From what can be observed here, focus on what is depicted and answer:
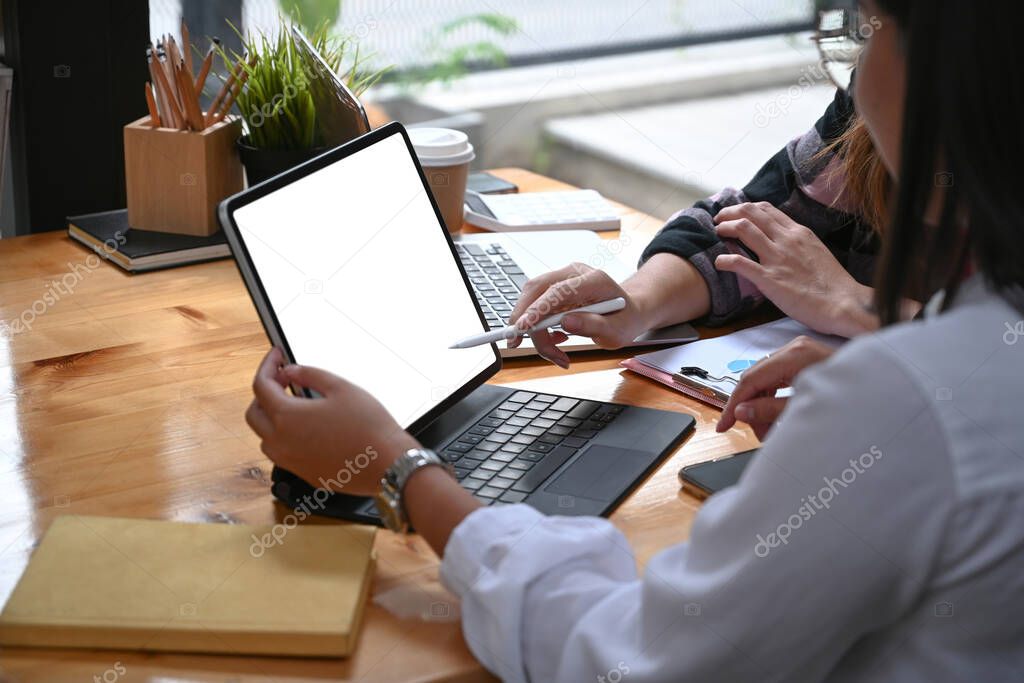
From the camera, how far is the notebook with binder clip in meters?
1.06

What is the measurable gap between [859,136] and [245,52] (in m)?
0.84

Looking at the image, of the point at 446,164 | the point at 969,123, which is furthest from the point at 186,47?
the point at 969,123

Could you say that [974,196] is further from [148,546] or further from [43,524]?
[43,524]

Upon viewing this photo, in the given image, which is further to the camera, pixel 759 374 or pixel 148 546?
pixel 759 374

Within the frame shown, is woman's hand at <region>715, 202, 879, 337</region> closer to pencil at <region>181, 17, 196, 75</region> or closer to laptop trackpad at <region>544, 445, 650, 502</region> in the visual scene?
laptop trackpad at <region>544, 445, 650, 502</region>

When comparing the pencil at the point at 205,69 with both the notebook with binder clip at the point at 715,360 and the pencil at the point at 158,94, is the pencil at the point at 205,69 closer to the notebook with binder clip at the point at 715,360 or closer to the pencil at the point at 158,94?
the pencil at the point at 158,94

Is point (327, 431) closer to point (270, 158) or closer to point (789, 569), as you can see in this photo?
point (789, 569)

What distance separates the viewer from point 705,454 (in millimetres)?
949

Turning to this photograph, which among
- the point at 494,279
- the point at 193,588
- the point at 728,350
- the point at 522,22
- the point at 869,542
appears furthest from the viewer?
the point at 522,22

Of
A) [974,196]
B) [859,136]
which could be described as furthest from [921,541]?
[859,136]

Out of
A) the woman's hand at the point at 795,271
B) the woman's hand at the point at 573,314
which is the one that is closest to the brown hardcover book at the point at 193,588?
the woman's hand at the point at 573,314

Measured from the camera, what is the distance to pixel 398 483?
756 mm

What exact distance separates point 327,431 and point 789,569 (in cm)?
36

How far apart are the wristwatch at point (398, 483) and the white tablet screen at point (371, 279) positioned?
0.41 feet
